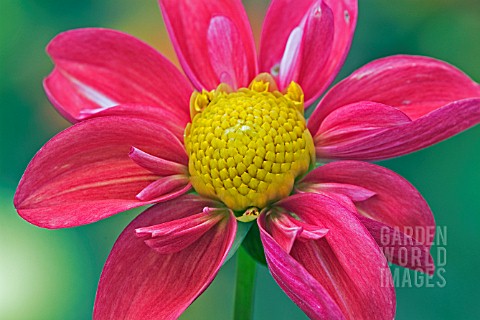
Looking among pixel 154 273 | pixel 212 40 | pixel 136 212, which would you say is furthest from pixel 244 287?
pixel 136 212

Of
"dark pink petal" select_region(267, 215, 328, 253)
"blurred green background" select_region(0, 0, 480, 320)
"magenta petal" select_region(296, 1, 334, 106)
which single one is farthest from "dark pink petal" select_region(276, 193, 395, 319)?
"blurred green background" select_region(0, 0, 480, 320)

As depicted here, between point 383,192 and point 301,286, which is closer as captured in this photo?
point 301,286

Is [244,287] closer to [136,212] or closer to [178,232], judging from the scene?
[178,232]

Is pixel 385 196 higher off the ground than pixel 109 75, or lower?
lower

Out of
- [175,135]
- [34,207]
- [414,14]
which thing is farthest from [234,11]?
[414,14]

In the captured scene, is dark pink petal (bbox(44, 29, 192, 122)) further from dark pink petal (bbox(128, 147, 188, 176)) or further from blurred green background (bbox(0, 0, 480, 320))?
blurred green background (bbox(0, 0, 480, 320))

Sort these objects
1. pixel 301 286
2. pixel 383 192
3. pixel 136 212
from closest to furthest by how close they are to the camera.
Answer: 1. pixel 301 286
2. pixel 383 192
3. pixel 136 212

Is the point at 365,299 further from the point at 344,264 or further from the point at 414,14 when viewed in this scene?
the point at 414,14

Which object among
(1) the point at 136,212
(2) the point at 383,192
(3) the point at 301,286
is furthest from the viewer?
(1) the point at 136,212
